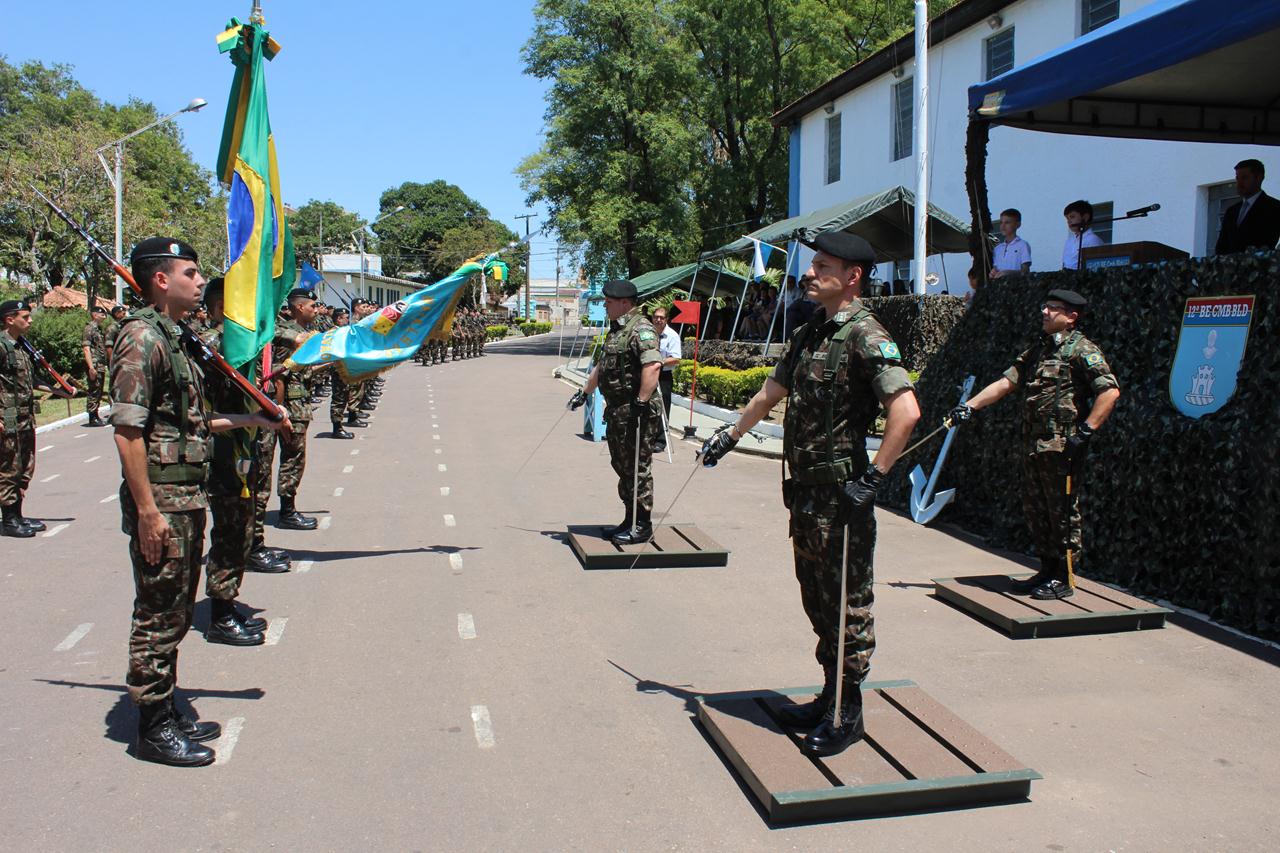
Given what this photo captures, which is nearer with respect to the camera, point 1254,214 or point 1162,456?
point 1162,456

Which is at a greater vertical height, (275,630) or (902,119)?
(902,119)

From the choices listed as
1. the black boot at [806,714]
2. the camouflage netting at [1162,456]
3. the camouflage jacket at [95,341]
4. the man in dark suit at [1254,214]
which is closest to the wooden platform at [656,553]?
the camouflage netting at [1162,456]

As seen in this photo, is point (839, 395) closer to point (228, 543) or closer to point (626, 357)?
point (228, 543)

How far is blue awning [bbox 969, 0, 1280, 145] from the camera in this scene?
6879mm

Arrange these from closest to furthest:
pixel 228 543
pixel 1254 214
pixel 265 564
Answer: pixel 228 543 → pixel 265 564 → pixel 1254 214

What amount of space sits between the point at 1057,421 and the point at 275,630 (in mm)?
5138

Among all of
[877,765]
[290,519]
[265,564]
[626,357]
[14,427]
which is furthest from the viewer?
[290,519]

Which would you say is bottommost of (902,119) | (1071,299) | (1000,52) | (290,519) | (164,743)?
(164,743)

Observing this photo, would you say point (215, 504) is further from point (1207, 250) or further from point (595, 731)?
point (1207, 250)

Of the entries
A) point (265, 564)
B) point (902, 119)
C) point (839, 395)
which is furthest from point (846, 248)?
point (902, 119)

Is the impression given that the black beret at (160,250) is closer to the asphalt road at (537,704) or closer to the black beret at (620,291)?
the asphalt road at (537,704)

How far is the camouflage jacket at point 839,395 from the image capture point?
403cm

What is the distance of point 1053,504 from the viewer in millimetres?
6543

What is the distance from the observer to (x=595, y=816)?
3.82 metres
